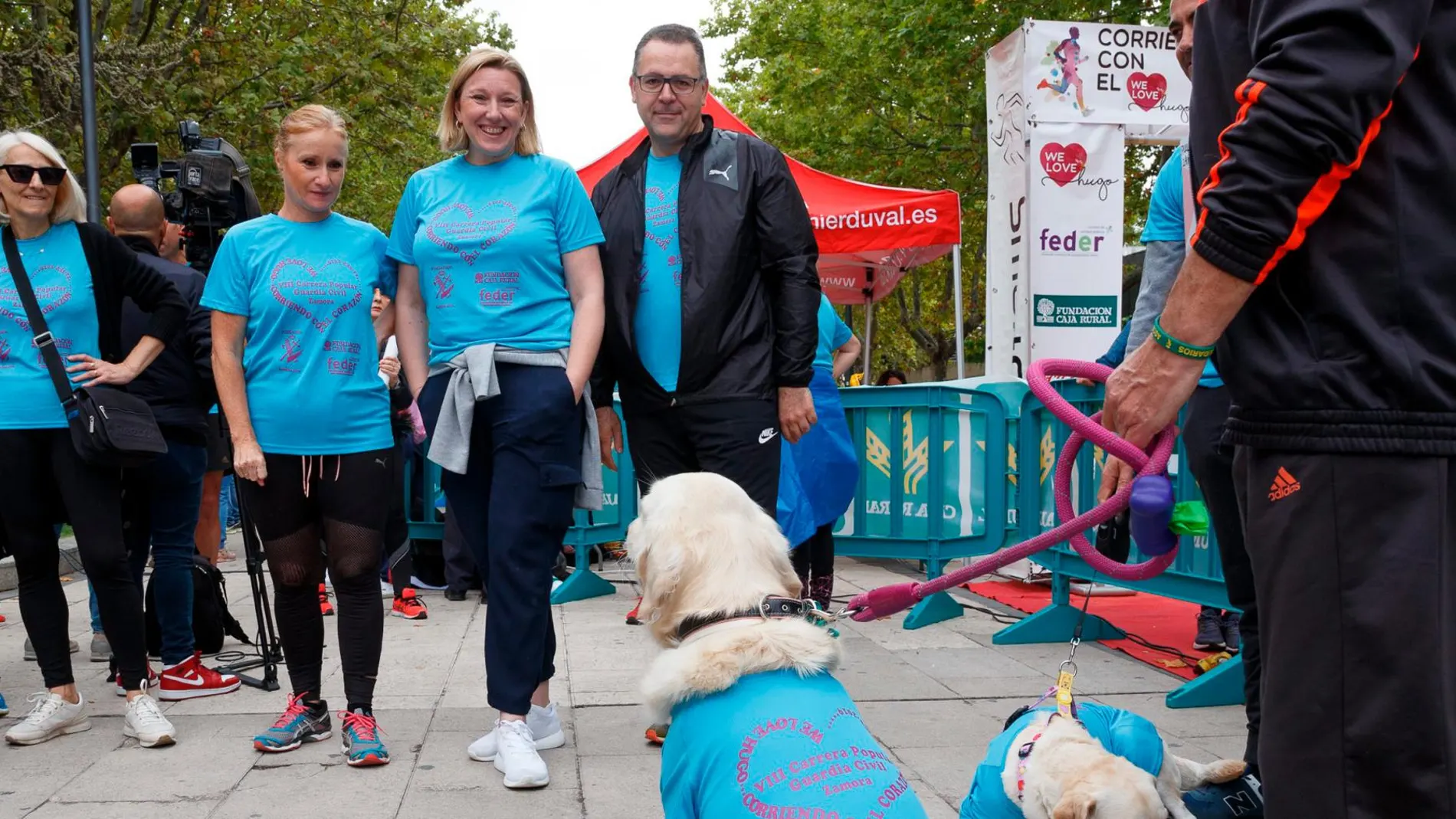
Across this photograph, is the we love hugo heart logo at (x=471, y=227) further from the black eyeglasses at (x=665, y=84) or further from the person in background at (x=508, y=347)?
the black eyeglasses at (x=665, y=84)

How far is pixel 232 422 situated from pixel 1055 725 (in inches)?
117

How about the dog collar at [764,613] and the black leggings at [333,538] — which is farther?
the black leggings at [333,538]

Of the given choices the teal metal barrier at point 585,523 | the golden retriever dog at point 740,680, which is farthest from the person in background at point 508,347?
the teal metal barrier at point 585,523

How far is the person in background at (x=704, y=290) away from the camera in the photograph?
391 cm

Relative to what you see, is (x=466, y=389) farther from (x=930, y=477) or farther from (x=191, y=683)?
(x=930, y=477)

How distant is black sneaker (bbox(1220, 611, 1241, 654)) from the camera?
18.8 ft

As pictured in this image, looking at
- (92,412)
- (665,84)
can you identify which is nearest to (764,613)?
(665,84)

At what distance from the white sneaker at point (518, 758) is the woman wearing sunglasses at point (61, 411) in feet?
4.60

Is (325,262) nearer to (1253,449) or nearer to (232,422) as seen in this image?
(232,422)

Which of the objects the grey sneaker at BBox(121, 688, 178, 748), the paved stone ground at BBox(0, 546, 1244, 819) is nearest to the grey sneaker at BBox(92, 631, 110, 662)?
the paved stone ground at BBox(0, 546, 1244, 819)

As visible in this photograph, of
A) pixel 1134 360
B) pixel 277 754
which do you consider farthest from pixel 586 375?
pixel 1134 360

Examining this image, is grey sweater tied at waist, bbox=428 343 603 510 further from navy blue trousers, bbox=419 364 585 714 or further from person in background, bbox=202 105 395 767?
person in background, bbox=202 105 395 767

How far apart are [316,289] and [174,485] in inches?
69.2

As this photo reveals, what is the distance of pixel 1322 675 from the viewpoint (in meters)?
1.72
